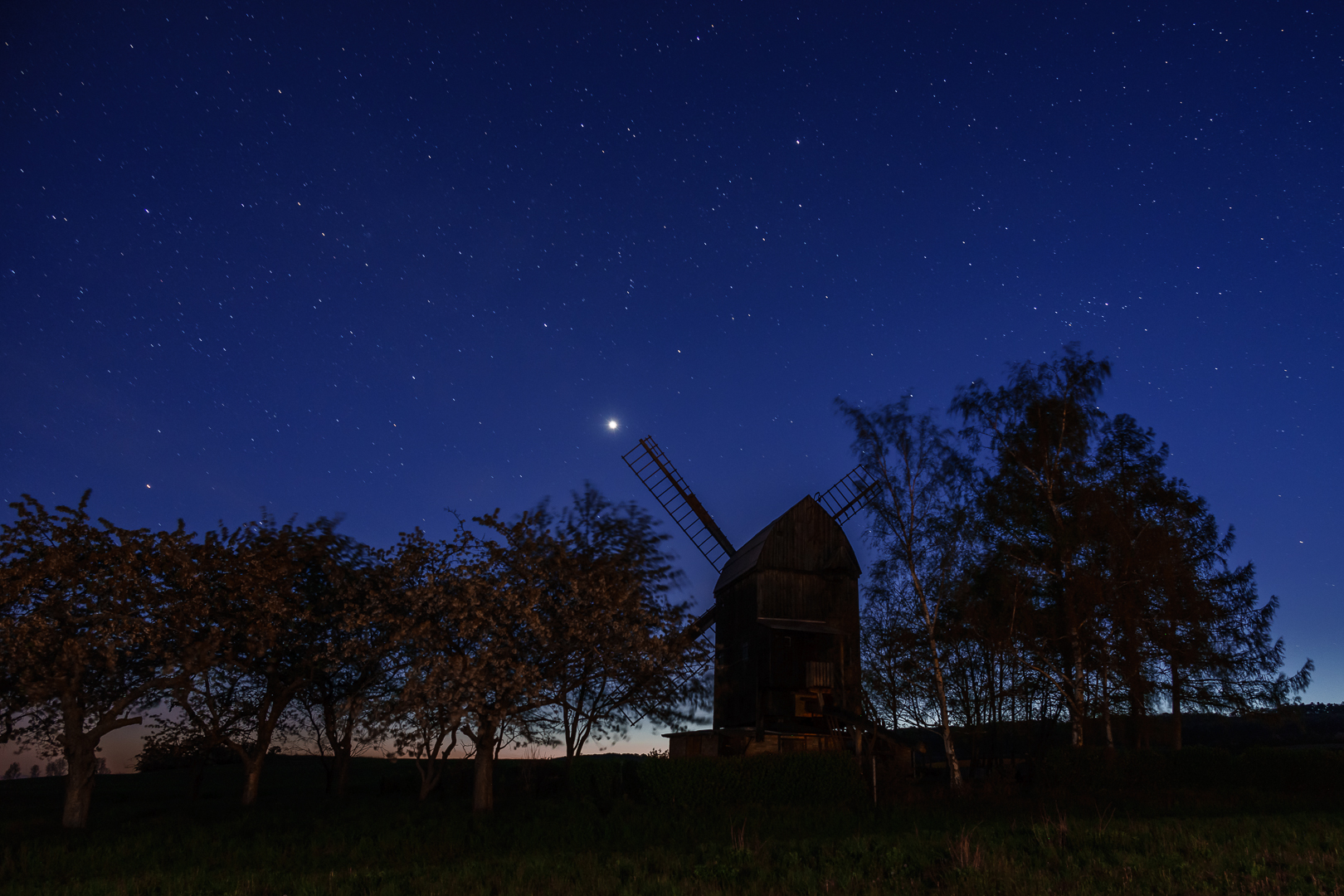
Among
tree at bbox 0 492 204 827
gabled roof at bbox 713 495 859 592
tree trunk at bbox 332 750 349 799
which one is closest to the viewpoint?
tree at bbox 0 492 204 827

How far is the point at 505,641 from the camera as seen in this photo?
26938 millimetres

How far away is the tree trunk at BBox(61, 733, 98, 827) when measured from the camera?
989 inches

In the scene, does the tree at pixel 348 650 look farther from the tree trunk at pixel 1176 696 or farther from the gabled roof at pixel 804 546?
the tree trunk at pixel 1176 696

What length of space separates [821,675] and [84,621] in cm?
2948

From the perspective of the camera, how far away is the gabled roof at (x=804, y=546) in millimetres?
39562

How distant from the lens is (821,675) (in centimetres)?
3669

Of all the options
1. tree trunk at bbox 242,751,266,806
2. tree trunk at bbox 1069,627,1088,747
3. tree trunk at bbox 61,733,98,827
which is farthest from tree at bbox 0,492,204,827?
tree trunk at bbox 1069,627,1088,747

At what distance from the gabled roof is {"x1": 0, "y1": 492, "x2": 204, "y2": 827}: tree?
25.3 m

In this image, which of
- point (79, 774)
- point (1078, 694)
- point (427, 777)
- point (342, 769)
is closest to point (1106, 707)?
point (1078, 694)

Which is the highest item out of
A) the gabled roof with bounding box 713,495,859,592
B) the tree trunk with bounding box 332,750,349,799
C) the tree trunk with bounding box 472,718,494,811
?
the gabled roof with bounding box 713,495,859,592

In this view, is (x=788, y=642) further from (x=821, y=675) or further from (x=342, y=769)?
(x=342, y=769)

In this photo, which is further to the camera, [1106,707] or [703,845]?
[1106,707]

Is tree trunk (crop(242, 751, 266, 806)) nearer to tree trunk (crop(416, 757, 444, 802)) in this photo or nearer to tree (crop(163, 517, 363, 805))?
tree (crop(163, 517, 363, 805))

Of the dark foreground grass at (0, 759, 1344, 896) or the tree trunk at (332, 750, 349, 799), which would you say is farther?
the tree trunk at (332, 750, 349, 799)
